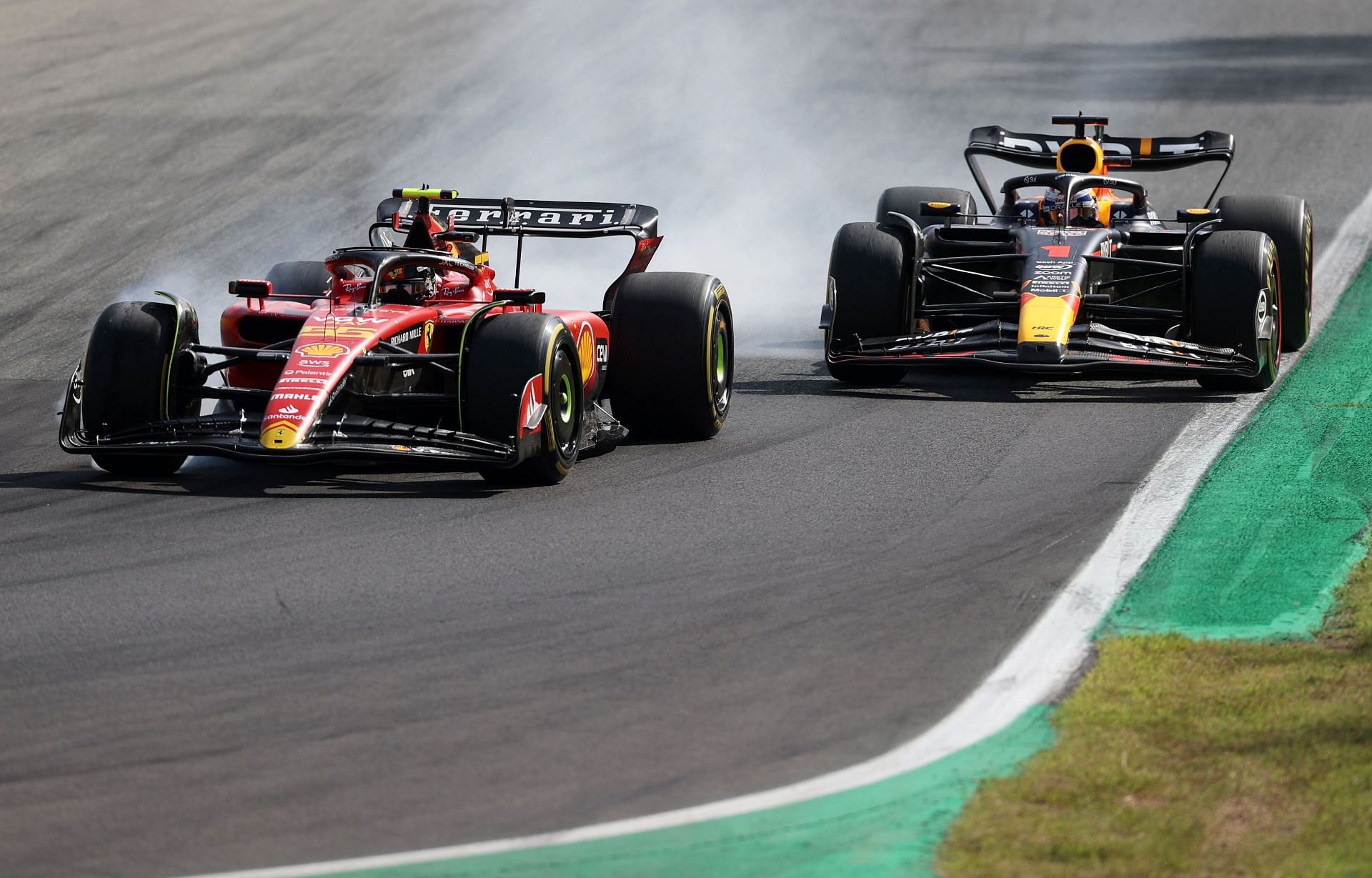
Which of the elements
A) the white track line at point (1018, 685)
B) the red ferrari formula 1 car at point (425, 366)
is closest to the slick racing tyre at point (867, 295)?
the red ferrari formula 1 car at point (425, 366)

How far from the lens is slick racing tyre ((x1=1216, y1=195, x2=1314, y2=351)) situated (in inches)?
537

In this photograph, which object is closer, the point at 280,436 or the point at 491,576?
the point at 491,576

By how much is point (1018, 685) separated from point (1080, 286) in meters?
6.79

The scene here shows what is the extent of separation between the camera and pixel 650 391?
35.2 ft

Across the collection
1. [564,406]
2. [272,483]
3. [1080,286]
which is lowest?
[272,483]

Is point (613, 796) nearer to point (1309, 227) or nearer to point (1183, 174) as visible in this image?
point (1309, 227)

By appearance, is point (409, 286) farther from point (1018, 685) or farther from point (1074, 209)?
point (1018, 685)

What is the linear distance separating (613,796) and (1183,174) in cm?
2028

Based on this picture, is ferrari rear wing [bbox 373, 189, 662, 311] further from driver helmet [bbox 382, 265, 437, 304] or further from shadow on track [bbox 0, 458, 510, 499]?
shadow on track [bbox 0, 458, 510, 499]

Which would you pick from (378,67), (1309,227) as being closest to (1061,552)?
(1309,227)

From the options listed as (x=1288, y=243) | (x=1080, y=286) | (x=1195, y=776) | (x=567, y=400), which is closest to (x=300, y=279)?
(x=567, y=400)

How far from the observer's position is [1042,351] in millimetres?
11523

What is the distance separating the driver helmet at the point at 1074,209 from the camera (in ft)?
43.8

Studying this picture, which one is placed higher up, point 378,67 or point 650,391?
point 378,67
